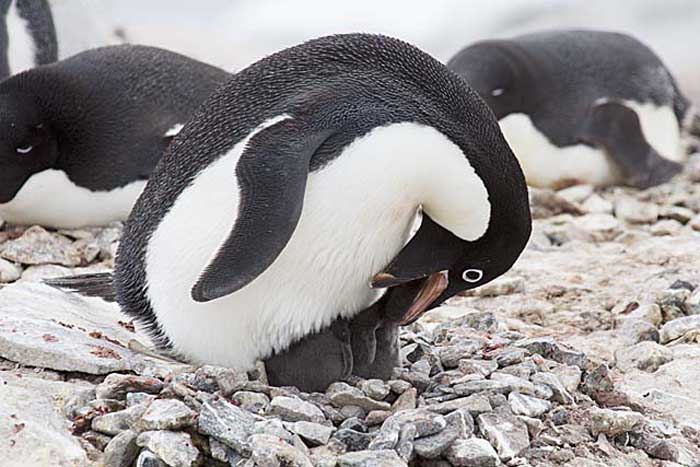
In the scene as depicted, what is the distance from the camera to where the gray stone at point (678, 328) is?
13.5ft

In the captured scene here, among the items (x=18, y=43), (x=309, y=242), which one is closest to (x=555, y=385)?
(x=309, y=242)

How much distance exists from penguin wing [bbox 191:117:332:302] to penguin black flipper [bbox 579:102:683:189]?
15.2ft

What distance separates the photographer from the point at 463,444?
274 centimetres

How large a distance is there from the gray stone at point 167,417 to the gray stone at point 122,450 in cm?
4

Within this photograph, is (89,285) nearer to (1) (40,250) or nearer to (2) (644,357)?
(1) (40,250)

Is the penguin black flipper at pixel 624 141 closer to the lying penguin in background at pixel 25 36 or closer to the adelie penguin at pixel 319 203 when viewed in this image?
the lying penguin in background at pixel 25 36

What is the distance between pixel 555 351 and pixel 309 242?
95 cm

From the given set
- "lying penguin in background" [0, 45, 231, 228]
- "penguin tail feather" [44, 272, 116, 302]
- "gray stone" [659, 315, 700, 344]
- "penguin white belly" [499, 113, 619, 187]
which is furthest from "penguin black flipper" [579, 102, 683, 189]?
"penguin tail feather" [44, 272, 116, 302]

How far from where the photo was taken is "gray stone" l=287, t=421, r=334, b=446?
2.71 m

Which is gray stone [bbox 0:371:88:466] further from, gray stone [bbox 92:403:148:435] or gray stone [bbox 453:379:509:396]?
gray stone [bbox 453:379:509:396]

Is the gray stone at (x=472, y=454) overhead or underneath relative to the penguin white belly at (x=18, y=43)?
overhead

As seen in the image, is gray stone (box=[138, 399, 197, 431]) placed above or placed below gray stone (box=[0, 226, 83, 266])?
above

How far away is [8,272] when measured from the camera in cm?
477

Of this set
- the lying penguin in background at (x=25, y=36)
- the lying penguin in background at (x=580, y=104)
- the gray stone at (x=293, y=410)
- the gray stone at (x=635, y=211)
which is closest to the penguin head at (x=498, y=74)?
the lying penguin in background at (x=580, y=104)
